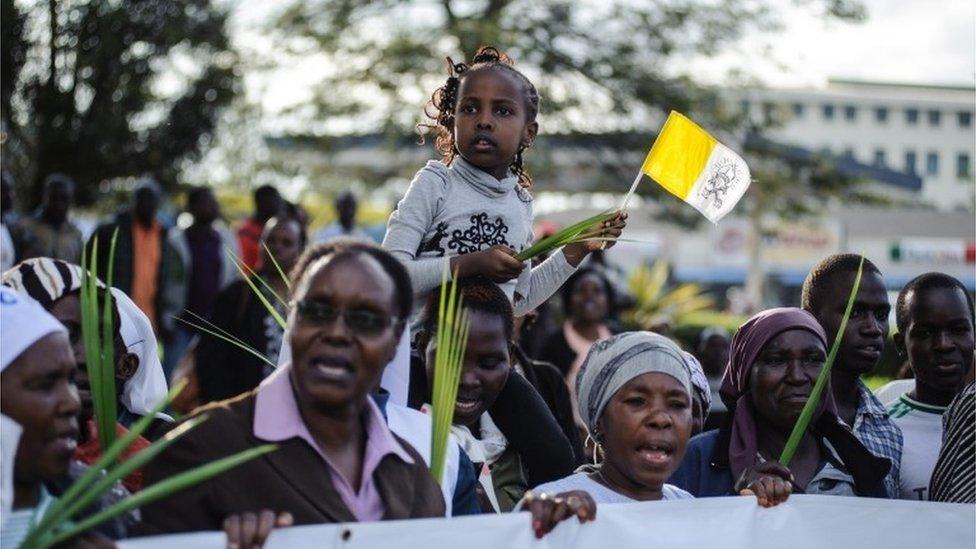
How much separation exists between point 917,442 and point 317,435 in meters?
2.74

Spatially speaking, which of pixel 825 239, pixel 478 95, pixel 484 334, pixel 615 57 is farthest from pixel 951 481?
pixel 825 239

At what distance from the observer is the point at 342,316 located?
3.77 metres

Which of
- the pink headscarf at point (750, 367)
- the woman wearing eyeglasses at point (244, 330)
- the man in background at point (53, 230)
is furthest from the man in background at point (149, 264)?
the pink headscarf at point (750, 367)

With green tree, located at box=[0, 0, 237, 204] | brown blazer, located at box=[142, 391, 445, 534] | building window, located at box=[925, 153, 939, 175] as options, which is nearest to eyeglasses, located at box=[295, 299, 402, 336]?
brown blazer, located at box=[142, 391, 445, 534]

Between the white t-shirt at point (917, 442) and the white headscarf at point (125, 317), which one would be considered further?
the white t-shirt at point (917, 442)

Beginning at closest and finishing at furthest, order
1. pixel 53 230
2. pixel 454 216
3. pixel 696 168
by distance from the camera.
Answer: pixel 454 216
pixel 696 168
pixel 53 230

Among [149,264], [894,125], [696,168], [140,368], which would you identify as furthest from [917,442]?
[894,125]

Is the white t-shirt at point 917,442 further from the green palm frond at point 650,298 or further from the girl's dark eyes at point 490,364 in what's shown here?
the green palm frond at point 650,298

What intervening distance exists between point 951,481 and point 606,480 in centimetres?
106

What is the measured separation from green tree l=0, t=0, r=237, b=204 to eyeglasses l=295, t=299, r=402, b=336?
1275 centimetres

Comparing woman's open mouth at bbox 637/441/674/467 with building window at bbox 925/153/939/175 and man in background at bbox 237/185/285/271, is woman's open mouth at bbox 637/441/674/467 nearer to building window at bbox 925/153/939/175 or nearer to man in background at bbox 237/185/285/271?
man in background at bbox 237/185/285/271

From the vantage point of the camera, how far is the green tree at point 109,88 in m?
17.3

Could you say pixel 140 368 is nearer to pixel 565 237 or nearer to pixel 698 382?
pixel 565 237

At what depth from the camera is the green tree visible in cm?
1731
